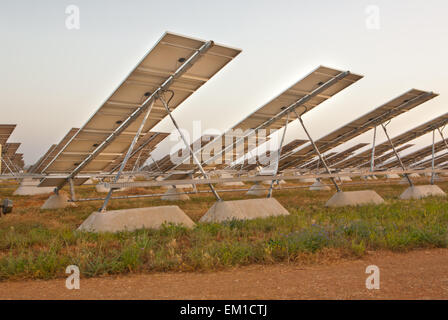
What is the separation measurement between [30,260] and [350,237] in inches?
263

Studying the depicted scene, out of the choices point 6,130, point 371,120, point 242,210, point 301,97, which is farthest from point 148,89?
point 6,130

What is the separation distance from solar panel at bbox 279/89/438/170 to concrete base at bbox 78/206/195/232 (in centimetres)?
1099

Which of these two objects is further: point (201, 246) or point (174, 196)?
point (174, 196)

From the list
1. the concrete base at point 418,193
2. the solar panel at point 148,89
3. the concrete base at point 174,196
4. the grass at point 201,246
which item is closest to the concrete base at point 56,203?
the solar panel at point 148,89

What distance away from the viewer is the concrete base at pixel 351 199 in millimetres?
14775

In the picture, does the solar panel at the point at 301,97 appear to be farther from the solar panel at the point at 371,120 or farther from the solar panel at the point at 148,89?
the solar panel at the point at 148,89

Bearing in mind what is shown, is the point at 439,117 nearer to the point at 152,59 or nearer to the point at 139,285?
the point at 152,59

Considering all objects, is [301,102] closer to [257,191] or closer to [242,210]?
[242,210]

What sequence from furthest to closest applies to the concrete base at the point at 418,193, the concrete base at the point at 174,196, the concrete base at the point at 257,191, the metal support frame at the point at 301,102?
the concrete base at the point at 257,191
the concrete base at the point at 174,196
the concrete base at the point at 418,193
the metal support frame at the point at 301,102

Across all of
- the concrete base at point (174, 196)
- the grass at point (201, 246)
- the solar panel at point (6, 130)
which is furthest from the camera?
the solar panel at point (6, 130)

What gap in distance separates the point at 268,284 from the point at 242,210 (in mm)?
6412

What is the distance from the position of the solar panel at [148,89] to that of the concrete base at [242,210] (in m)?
3.83

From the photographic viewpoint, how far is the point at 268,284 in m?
Result: 4.96
